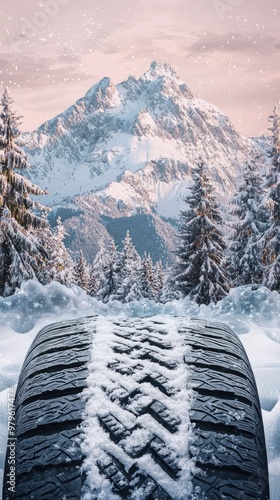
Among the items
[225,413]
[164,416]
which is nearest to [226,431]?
[225,413]

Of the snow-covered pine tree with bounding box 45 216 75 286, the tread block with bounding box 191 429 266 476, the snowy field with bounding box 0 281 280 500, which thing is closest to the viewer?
the tread block with bounding box 191 429 266 476

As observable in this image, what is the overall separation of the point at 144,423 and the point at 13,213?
18904 millimetres

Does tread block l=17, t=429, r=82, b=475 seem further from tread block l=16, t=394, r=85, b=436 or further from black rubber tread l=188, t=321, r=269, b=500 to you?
black rubber tread l=188, t=321, r=269, b=500

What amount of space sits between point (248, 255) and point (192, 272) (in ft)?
11.0

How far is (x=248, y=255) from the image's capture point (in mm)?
23609

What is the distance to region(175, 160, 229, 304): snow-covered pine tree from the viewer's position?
23.5 metres

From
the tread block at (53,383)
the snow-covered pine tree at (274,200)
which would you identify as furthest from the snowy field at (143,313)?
the snow-covered pine tree at (274,200)

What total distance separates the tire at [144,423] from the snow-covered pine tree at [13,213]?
16633 millimetres

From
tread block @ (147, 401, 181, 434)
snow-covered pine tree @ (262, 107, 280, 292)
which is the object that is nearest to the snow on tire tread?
tread block @ (147, 401, 181, 434)

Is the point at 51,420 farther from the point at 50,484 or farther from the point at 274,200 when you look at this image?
the point at 274,200

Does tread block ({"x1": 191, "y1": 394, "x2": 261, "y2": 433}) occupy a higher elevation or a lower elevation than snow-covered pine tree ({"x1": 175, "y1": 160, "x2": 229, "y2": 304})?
higher

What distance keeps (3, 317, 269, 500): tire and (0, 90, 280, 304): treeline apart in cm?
1666

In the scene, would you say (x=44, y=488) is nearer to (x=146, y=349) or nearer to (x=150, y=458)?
(x=150, y=458)

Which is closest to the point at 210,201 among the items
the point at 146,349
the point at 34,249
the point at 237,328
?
the point at 34,249
